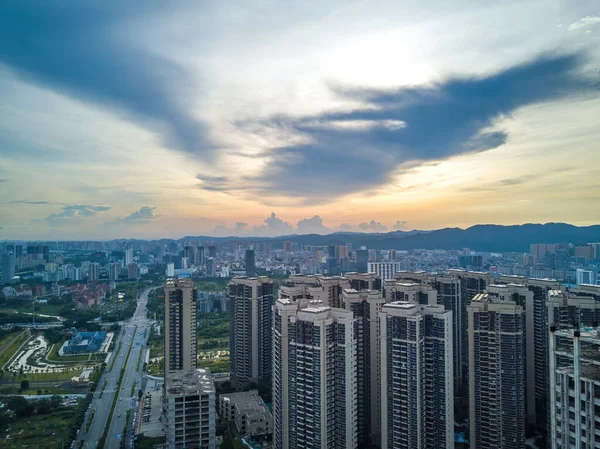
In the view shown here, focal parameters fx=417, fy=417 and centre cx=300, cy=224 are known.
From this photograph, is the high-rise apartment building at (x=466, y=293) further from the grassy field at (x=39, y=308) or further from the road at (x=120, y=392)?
the grassy field at (x=39, y=308)

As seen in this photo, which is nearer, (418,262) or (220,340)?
(220,340)

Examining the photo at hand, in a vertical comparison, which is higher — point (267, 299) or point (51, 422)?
point (267, 299)

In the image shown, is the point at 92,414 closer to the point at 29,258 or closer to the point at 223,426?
the point at 223,426

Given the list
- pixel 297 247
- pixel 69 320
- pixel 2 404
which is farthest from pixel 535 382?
pixel 297 247

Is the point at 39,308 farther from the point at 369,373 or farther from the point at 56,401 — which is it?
the point at 369,373

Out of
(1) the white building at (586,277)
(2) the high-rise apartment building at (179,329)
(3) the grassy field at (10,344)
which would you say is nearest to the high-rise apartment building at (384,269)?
(1) the white building at (586,277)

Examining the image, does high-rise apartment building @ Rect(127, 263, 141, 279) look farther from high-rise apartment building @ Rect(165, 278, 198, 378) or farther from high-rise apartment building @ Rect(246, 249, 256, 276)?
high-rise apartment building @ Rect(165, 278, 198, 378)

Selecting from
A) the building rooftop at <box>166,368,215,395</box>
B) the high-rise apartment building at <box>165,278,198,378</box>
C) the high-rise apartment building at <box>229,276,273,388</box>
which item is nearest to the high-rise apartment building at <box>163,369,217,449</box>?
the building rooftop at <box>166,368,215,395</box>

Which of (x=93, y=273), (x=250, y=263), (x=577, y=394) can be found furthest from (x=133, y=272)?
(x=577, y=394)
